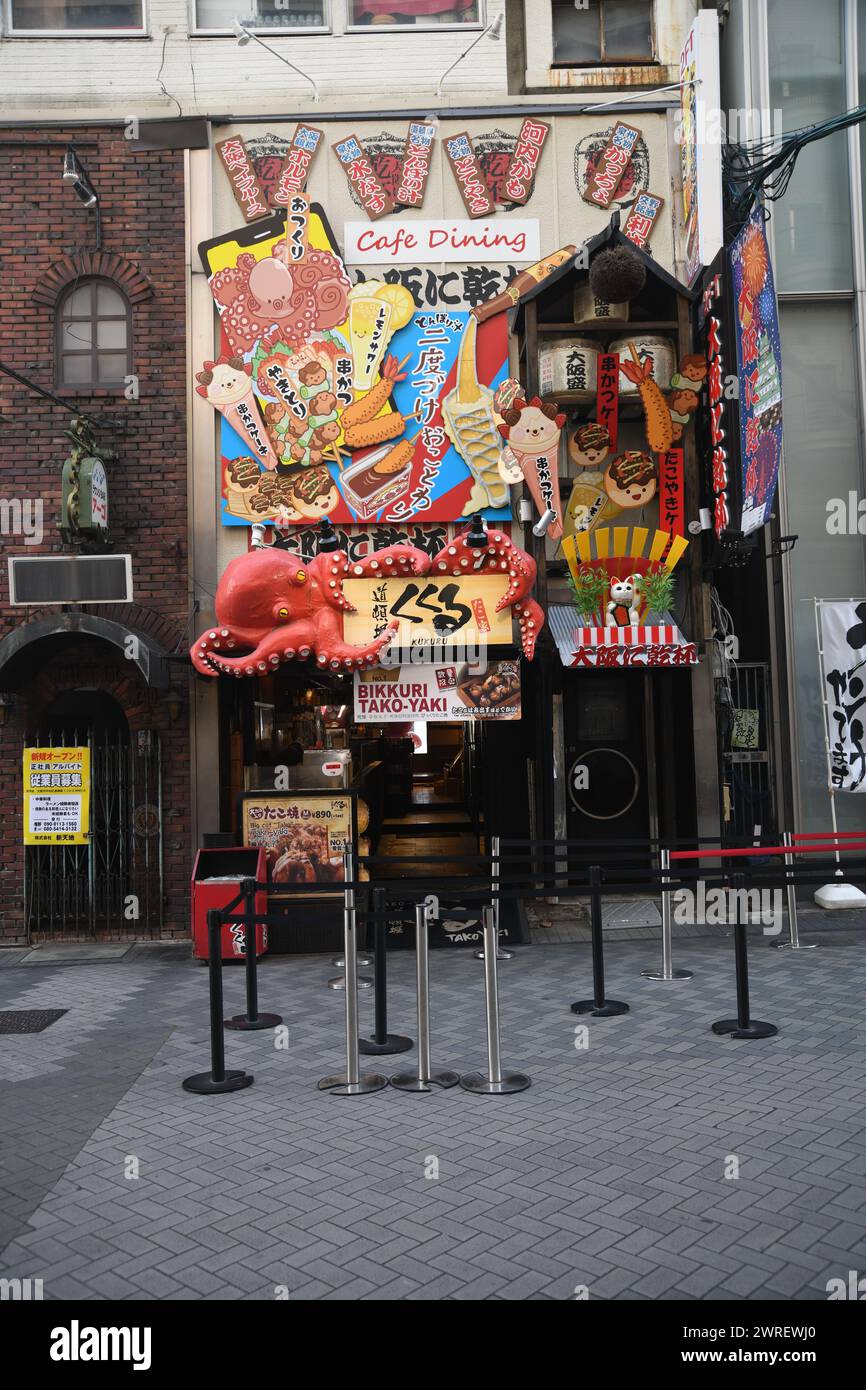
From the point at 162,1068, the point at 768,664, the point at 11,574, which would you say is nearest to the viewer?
the point at 162,1068

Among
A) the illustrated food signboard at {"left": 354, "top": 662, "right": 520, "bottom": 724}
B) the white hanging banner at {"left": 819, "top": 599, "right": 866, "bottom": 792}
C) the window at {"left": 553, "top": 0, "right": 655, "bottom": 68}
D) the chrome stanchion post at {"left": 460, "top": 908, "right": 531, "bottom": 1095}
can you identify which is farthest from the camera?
the window at {"left": 553, "top": 0, "right": 655, "bottom": 68}

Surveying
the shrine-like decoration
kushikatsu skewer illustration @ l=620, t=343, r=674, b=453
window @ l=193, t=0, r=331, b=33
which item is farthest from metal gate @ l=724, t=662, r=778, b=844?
window @ l=193, t=0, r=331, b=33

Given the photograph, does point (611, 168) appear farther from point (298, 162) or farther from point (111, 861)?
point (111, 861)

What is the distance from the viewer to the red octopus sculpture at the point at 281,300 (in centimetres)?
1159

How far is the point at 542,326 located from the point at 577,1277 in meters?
9.42

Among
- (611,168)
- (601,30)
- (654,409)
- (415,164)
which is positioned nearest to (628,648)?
(654,409)

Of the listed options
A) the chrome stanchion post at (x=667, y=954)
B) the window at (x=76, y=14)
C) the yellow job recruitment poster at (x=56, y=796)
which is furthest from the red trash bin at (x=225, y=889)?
the window at (x=76, y=14)

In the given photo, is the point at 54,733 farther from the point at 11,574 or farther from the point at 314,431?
the point at 314,431

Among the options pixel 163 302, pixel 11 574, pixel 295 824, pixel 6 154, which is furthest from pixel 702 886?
pixel 6 154

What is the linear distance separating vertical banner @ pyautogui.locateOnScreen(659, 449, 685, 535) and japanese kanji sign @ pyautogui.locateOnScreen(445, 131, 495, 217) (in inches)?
144

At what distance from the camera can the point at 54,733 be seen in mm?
11719

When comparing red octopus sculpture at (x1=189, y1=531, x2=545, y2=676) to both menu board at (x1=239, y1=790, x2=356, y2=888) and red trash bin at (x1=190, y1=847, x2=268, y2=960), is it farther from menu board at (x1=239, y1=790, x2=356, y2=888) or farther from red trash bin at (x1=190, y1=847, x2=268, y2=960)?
red trash bin at (x1=190, y1=847, x2=268, y2=960)

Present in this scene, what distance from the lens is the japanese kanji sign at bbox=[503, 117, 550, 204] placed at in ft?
38.7

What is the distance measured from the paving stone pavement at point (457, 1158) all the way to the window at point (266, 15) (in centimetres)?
1118
